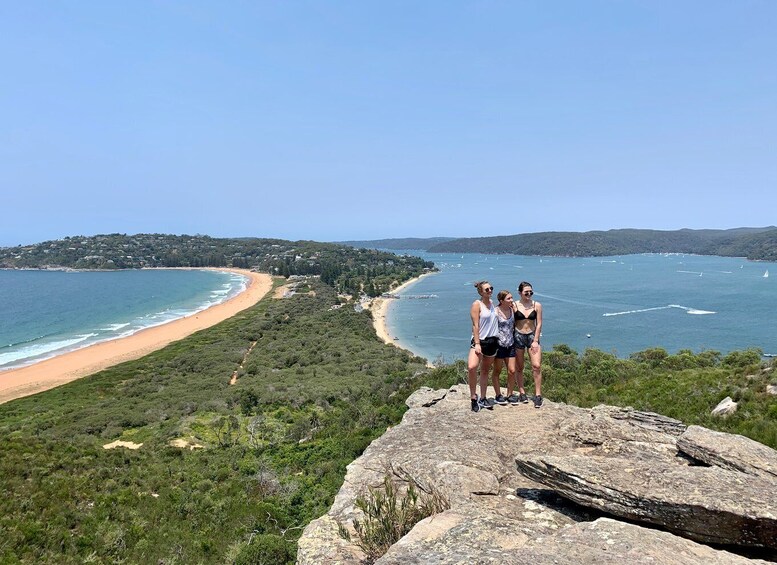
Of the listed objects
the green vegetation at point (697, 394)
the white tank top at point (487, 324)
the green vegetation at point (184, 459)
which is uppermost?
the white tank top at point (487, 324)

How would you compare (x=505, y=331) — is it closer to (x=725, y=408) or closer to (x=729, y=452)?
(x=729, y=452)

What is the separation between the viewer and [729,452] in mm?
5801

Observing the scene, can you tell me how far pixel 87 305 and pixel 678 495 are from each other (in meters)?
113

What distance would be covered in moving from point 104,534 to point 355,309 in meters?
73.4

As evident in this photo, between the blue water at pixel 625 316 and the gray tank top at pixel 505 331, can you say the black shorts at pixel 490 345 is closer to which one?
the gray tank top at pixel 505 331

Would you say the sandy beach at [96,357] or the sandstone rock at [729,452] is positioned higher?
the sandstone rock at [729,452]

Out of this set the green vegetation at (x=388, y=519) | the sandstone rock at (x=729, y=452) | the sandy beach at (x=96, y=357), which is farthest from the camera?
the sandy beach at (x=96, y=357)

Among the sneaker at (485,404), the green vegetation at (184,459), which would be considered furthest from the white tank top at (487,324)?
the green vegetation at (184,459)

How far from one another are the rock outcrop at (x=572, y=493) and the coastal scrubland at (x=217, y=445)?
3.93 m

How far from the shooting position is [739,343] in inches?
→ 2247

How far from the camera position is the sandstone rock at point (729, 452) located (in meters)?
5.47

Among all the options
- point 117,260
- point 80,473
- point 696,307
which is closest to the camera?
point 80,473

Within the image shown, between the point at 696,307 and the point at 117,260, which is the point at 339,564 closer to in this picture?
the point at 696,307

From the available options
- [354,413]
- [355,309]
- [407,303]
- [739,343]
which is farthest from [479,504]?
[407,303]
